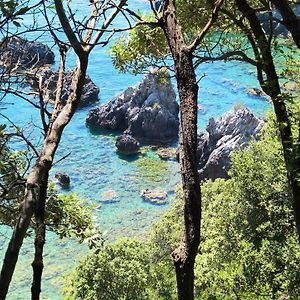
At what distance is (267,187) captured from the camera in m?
13.5

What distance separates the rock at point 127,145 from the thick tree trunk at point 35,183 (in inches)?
1170

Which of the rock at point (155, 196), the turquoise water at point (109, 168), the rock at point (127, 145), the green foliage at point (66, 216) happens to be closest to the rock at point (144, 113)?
the turquoise water at point (109, 168)

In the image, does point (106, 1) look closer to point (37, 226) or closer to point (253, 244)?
point (37, 226)

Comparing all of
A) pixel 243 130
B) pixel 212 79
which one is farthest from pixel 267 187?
pixel 212 79

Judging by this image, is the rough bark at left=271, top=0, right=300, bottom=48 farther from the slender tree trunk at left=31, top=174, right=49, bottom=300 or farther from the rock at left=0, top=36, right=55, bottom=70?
the slender tree trunk at left=31, top=174, right=49, bottom=300

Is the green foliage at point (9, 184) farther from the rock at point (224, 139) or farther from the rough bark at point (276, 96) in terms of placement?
the rock at point (224, 139)

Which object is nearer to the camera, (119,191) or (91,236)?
(91,236)

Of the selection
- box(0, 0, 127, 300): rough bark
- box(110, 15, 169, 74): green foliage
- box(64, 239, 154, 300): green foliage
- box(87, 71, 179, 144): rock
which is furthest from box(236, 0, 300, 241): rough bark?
box(87, 71, 179, 144): rock

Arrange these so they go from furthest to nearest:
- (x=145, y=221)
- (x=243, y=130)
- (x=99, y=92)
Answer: (x=99, y=92) < (x=243, y=130) < (x=145, y=221)

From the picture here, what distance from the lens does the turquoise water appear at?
79.0 ft

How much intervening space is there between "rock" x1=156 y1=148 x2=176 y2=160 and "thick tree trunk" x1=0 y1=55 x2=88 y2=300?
94.3 feet

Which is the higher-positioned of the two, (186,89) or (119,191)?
(119,191)

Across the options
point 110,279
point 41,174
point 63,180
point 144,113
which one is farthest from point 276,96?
point 144,113

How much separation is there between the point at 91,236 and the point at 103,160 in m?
28.7
